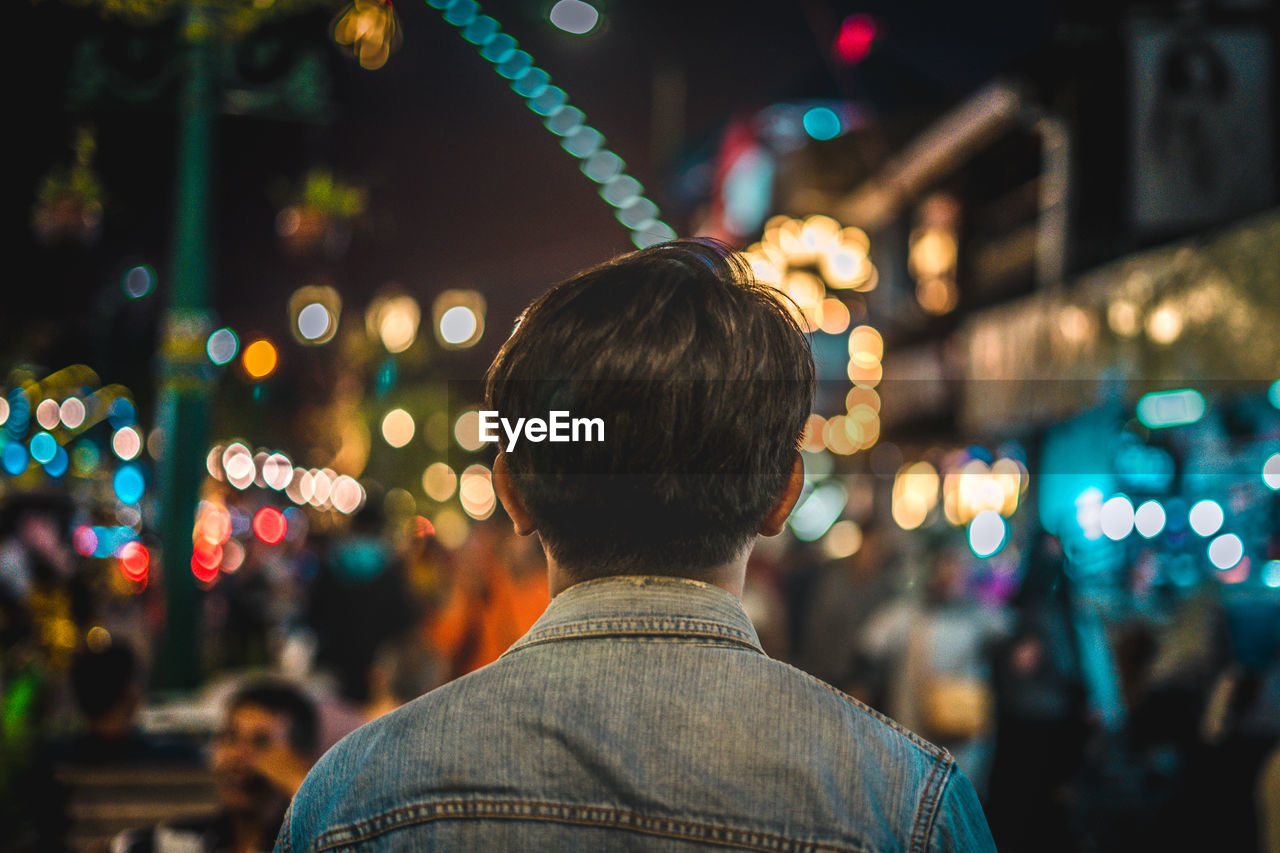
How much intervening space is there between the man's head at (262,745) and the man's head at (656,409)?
112 inches

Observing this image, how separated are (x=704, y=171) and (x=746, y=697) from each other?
39.8m

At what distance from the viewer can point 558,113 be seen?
7.73 metres

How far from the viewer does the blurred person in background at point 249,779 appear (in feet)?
12.2

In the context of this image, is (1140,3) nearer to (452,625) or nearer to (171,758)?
(452,625)

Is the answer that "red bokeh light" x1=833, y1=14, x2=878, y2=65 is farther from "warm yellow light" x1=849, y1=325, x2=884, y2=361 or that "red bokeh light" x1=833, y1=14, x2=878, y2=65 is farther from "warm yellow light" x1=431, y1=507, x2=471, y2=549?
"warm yellow light" x1=431, y1=507, x2=471, y2=549

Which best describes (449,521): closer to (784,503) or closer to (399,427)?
(399,427)

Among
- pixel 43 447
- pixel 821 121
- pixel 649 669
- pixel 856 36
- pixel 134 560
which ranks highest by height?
pixel 821 121

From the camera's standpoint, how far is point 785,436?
139 cm


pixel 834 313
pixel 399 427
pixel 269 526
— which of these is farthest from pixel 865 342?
pixel 269 526

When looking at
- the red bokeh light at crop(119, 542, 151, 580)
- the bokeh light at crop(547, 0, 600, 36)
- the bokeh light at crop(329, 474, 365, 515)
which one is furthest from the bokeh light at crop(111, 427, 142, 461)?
the bokeh light at crop(547, 0, 600, 36)

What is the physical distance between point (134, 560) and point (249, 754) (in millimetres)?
12789

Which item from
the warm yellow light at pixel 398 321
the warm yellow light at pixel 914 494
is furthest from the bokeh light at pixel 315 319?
→ the warm yellow light at pixel 914 494

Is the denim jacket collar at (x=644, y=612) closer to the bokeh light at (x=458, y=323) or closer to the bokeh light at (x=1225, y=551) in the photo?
the bokeh light at (x=1225, y=551)

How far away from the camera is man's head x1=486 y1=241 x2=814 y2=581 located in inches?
52.4
